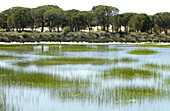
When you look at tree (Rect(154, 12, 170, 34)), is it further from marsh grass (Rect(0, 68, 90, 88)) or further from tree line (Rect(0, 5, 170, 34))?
marsh grass (Rect(0, 68, 90, 88))

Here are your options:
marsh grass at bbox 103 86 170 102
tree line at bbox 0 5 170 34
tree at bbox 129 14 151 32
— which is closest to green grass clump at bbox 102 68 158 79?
marsh grass at bbox 103 86 170 102

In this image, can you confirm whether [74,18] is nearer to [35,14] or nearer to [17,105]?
[35,14]

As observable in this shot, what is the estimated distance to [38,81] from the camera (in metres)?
23.1

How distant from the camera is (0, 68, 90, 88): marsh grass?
21.8 metres

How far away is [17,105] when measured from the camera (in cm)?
1655

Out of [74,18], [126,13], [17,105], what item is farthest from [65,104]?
[126,13]

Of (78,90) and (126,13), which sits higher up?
(126,13)

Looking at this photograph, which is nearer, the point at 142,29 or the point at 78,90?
the point at 78,90

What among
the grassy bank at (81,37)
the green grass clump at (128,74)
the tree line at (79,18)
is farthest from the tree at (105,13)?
the green grass clump at (128,74)

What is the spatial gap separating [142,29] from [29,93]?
13010cm

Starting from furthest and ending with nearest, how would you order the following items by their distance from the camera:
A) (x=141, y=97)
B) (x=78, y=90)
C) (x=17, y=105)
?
(x=78, y=90) → (x=141, y=97) → (x=17, y=105)

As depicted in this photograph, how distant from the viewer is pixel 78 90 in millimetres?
19766

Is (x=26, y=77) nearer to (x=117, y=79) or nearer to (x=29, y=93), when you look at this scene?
(x=29, y=93)

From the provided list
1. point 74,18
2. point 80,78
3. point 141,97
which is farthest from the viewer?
point 74,18
